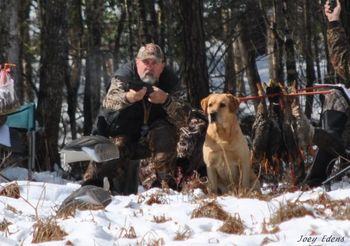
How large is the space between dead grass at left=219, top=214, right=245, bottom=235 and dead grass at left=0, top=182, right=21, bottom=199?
2.02 metres

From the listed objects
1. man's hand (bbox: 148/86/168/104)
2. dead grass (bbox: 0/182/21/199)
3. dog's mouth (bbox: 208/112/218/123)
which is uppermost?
man's hand (bbox: 148/86/168/104)

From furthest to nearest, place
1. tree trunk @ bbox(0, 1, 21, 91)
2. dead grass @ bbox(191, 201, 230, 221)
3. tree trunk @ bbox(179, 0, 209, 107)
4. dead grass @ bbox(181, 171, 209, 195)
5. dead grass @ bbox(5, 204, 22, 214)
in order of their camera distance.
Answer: tree trunk @ bbox(0, 1, 21, 91) < tree trunk @ bbox(179, 0, 209, 107) < dead grass @ bbox(181, 171, 209, 195) < dead grass @ bbox(5, 204, 22, 214) < dead grass @ bbox(191, 201, 230, 221)

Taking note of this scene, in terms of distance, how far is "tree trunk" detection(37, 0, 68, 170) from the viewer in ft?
35.8

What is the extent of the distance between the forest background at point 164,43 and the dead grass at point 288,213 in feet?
15.7

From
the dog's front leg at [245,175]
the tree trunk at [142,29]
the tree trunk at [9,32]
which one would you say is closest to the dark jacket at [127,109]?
the dog's front leg at [245,175]

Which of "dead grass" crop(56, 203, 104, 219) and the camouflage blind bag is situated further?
the camouflage blind bag

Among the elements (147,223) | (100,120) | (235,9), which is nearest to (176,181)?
(100,120)

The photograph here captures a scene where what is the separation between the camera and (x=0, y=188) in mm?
5973

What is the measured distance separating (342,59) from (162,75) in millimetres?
1620

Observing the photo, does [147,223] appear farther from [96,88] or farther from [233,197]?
[96,88]

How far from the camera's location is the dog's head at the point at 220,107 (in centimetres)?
638

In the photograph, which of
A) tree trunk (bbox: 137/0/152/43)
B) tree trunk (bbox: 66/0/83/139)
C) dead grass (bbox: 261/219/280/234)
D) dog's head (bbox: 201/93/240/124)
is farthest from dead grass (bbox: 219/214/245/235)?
tree trunk (bbox: 66/0/83/139)

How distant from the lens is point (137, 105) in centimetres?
700

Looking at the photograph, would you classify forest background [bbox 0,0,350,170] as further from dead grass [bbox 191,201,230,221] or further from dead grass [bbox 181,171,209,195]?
dead grass [bbox 191,201,230,221]
